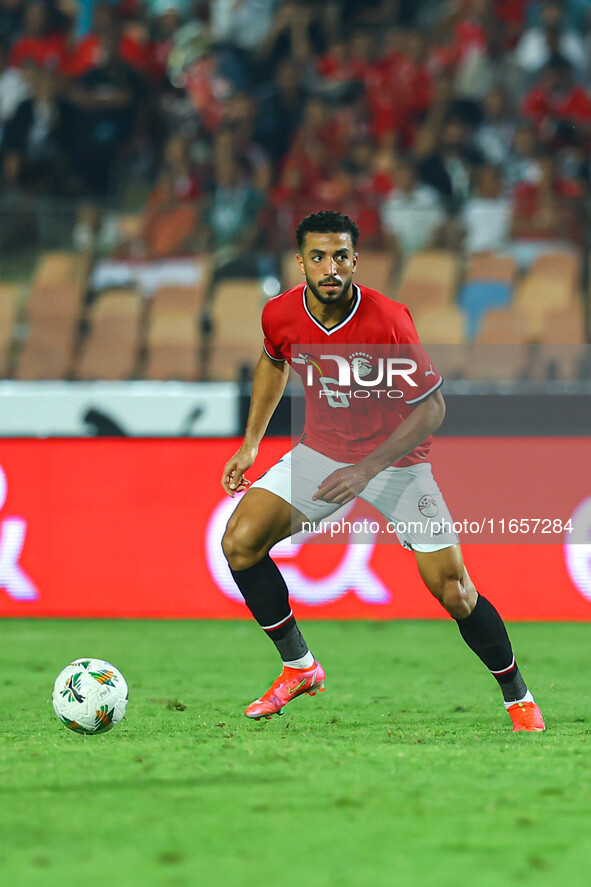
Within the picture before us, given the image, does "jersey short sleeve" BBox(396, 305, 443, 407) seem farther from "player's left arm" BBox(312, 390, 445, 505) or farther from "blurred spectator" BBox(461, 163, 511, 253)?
"blurred spectator" BBox(461, 163, 511, 253)

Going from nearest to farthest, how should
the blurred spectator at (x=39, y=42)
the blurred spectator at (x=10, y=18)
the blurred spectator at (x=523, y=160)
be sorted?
1. the blurred spectator at (x=523, y=160)
2. the blurred spectator at (x=39, y=42)
3. the blurred spectator at (x=10, y=18)

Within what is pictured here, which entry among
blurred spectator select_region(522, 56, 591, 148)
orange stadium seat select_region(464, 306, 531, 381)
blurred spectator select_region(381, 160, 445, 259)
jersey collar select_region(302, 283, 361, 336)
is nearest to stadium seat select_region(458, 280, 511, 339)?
orange stadium seat select_region(464, 306, 531, 381)

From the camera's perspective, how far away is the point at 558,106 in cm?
1173

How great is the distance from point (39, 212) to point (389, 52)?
435cm

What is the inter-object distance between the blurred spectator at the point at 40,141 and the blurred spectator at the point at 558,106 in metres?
4.36

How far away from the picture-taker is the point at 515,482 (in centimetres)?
820

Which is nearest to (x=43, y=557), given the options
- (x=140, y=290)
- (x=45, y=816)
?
(x=140, y=290)

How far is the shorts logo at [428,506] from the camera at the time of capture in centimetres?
496

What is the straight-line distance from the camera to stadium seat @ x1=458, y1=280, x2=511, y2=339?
9.74 m

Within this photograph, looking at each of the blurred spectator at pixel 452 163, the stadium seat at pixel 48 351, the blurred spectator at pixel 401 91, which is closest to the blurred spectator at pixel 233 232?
the stadium seat at pixel 48 351

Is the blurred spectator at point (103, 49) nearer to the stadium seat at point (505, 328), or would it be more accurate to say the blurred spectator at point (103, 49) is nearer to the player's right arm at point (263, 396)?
the stadium seat at point (505, 328)

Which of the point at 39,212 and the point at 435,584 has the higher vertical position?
the point at 39,212

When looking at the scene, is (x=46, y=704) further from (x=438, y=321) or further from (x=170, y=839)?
(x=438, y=321)

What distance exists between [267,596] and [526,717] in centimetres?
116
